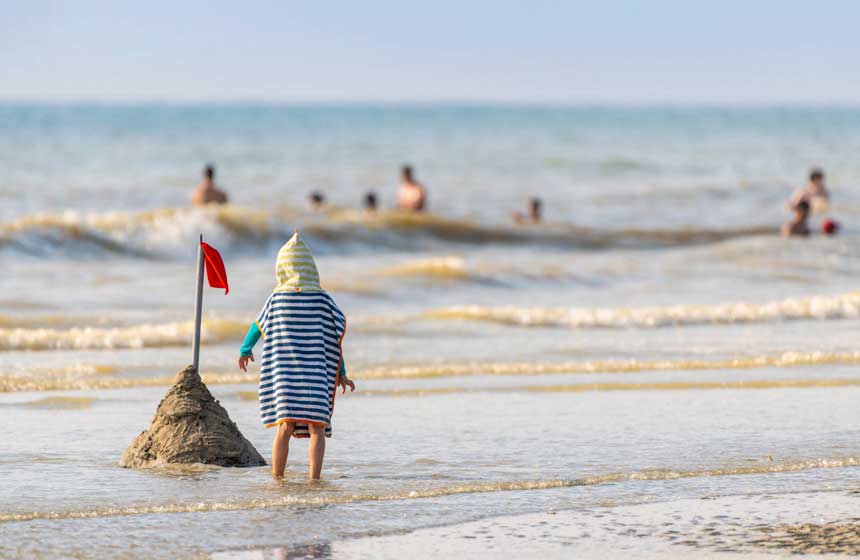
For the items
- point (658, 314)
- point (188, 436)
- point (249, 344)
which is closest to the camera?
point (249, 344)

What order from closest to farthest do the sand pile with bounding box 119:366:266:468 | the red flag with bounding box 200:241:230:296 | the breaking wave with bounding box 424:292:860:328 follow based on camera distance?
the red flag with bounding box 200:241:230:296 → the sand pile with bounding box 119:366:266:468 → the breaking wave with bounding box 424:292:860:328

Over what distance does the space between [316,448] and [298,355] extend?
0.49 m

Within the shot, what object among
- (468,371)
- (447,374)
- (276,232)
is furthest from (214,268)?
(276,232)

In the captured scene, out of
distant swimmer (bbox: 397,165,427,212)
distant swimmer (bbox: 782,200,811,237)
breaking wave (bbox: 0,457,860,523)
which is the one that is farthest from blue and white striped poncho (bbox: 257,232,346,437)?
distant swimmer (bbox: 397,165,427,212)

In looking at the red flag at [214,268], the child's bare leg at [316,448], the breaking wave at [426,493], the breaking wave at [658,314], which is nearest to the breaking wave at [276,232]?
the breaking wave at [658,314]

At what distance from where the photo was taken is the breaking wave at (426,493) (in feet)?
22.4

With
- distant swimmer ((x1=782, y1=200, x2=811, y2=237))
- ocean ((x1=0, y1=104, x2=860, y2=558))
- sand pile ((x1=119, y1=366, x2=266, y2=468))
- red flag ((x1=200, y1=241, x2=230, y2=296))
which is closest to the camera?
ocean ((x1=0, y1=104, x2=860, y2=558))

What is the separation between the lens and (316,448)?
760 cm

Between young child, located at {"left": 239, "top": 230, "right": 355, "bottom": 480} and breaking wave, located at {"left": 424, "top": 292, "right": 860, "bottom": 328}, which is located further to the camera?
breaking wave, located at {"left": 424, "top": 292, "right": 860, "bottom": 328}

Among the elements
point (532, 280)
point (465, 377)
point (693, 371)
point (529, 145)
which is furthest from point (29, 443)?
point (529, 145)

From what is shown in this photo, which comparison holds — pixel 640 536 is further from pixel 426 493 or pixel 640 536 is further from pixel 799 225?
pixel 799 225

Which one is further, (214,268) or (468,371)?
(468,371)

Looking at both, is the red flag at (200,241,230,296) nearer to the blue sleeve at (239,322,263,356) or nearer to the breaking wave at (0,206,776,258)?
the blue sleeve at (239,322,263,356)

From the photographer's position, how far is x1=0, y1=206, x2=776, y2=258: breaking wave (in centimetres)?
2361
